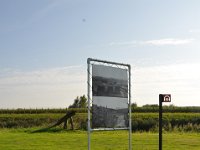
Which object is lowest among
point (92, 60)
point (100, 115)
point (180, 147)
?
point (180, 147)

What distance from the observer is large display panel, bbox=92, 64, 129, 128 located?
14.2m

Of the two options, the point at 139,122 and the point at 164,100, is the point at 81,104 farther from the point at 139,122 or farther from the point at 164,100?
the point at 164,100

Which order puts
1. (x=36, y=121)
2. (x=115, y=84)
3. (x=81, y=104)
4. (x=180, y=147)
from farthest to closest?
(x=81, y=104) → (x=36, y=121) → (x=180, y=147) → (x=115, y=84)

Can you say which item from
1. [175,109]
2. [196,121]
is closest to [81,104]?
[175,109]

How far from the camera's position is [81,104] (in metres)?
96.4

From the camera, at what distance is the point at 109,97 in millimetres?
14891

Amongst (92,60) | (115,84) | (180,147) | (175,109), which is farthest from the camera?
(175,109)

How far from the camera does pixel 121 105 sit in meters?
15.5

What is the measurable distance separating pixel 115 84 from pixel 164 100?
1784 mm

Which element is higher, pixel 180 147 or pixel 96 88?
pixel 96 88

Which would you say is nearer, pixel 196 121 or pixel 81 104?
pixel 196 121

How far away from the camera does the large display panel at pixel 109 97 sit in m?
→ 14.2

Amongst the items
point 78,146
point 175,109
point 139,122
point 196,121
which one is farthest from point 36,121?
point 78,146

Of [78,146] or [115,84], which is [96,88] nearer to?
[115,84]
